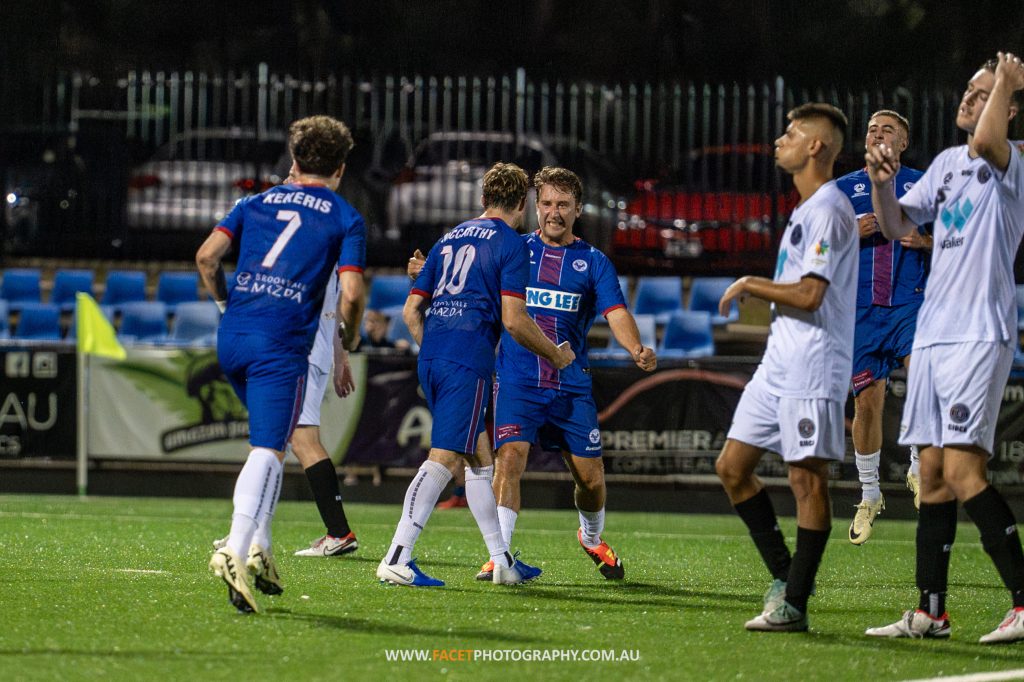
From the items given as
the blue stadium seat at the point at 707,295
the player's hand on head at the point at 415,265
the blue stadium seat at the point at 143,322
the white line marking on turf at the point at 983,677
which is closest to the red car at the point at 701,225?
the blue stadium seat at the point at 707,295

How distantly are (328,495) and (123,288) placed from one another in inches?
417

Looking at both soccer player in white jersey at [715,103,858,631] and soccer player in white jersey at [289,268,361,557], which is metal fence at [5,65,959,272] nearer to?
soccer player in white jersey at [289,268,361,557]

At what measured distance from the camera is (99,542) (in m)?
9.74

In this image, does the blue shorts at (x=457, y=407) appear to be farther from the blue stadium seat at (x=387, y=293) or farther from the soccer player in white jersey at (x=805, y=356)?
the blue stadium seat at (x=387, y=293)

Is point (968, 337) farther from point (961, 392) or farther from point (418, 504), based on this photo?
point (418, 504)

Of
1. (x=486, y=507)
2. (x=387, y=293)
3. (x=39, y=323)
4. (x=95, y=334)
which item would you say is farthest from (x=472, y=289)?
(x=39, y=323)

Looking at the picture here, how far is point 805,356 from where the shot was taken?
20.5 ft

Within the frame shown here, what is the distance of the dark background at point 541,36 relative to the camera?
27766mm

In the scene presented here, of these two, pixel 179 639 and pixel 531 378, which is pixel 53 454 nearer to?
pixel 531 378

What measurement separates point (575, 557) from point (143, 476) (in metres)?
6.28

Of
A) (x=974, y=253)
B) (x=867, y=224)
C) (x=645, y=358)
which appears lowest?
(x=645, y=358)

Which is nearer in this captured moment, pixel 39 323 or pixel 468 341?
pixel 468 341

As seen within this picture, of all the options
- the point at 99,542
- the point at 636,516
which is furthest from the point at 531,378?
the point at 636,516

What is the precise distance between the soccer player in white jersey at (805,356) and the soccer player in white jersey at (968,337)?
0.86 feet
